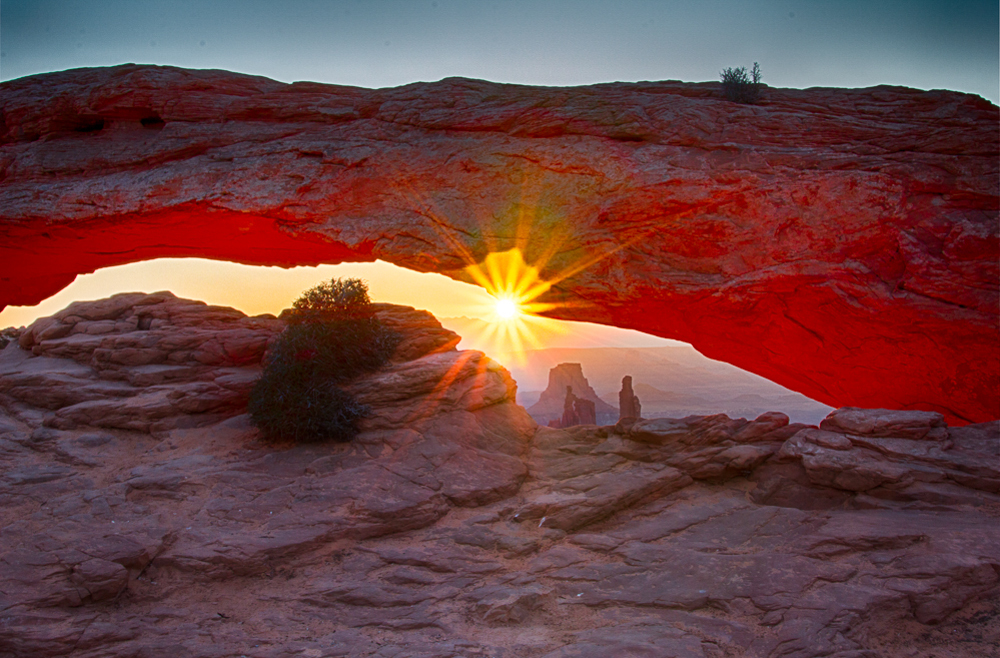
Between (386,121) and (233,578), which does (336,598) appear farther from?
(386,121)

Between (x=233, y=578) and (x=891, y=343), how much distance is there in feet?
44.0

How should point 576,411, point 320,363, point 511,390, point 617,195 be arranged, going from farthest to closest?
point 576,411 → point 511,390 → point 320,363 → point 617,195

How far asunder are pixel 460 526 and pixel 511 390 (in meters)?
5.25

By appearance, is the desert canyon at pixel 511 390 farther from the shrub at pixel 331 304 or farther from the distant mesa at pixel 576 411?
the distant mesa at pixel 576 411

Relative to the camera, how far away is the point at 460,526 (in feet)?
35.9

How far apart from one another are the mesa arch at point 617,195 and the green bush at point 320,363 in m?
1.63

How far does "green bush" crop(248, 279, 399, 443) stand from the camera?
13070mm

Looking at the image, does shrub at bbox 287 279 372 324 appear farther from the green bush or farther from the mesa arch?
the mesa arch

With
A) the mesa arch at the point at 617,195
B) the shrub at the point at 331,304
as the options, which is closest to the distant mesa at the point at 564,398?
the shrub at the point at 331,304

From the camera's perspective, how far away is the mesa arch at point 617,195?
11.7m

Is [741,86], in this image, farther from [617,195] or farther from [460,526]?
[460,526]

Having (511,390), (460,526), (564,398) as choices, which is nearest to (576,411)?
(564,398)

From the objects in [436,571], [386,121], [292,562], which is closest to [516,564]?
[436,571]

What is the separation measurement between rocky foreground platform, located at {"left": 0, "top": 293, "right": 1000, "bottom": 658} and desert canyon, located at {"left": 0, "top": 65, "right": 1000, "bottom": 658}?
63mm
